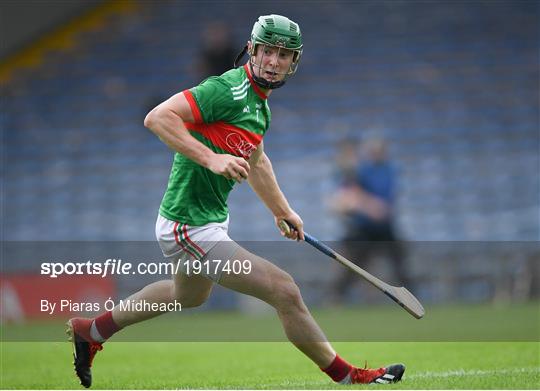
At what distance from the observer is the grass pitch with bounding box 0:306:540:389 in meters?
5.70

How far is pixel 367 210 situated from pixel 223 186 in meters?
7.37

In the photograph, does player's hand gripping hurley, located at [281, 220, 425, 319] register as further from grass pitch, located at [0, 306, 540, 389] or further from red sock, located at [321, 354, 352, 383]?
red sock, located at [321, 354, 352, 383]

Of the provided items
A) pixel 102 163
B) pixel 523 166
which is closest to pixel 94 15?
pixel 102 163

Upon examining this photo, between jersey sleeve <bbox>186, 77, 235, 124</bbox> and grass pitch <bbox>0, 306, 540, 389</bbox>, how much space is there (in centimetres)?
153

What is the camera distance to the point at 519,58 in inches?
647

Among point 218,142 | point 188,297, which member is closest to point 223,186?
point 218,142

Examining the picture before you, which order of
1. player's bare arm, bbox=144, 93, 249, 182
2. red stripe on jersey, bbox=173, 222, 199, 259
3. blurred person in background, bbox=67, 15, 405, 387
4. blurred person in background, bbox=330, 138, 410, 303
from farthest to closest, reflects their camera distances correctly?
blurred person in background, bbox=330, 138, 410, 303
red stripe on jersey, bbox=173, 222, 199, 259
blurred person in background, bbox=67, 15, 405, 387
player's bare arm, bbox=144, 93, 249, 182

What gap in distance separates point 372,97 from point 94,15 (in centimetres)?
554

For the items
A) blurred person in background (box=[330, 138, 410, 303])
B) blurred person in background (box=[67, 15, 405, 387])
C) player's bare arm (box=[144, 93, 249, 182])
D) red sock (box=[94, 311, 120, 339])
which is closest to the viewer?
player's bare arm (box=[144, 93, 249, 182])

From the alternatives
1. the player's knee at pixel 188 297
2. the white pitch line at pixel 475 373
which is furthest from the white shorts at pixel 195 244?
the white pitch line at pixel 475 373

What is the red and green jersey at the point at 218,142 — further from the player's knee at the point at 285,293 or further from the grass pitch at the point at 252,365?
the grass pitch at the point at 252,365

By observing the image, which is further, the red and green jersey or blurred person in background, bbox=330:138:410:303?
blurred person in background, bbox=330:138:410:303

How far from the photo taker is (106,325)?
580cm

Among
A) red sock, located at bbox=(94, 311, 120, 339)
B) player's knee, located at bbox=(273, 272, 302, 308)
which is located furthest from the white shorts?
red sock, located at bbox=(94, 311, 120, 339)
